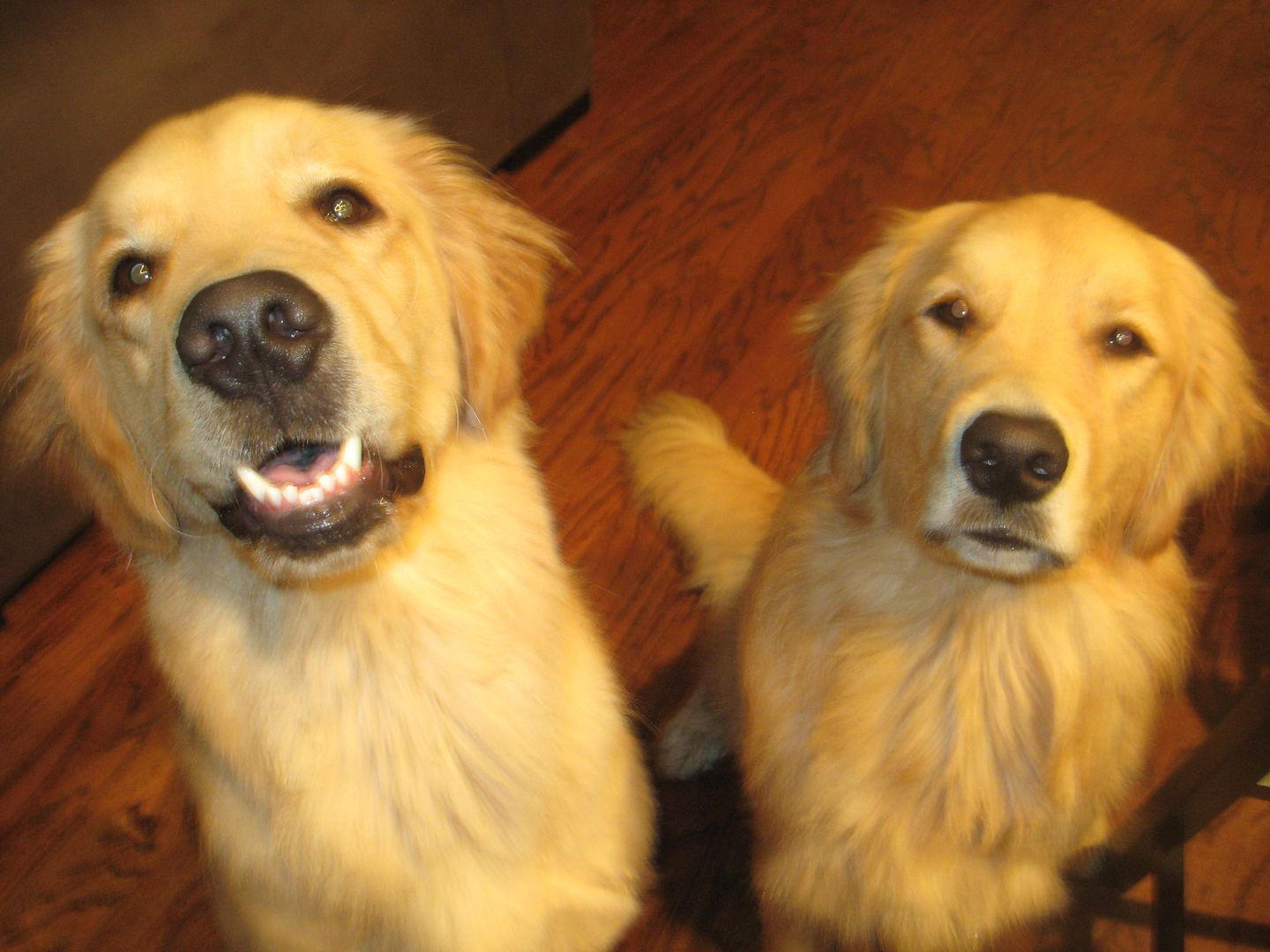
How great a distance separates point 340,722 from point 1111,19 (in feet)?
17.2

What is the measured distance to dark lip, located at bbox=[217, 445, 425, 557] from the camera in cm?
119

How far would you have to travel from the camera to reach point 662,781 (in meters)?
2.25

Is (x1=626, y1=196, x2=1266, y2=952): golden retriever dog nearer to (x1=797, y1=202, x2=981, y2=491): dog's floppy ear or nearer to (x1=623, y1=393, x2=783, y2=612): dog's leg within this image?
(x1=797, y1=202, x2=981, y2=491): dog's floppy ear

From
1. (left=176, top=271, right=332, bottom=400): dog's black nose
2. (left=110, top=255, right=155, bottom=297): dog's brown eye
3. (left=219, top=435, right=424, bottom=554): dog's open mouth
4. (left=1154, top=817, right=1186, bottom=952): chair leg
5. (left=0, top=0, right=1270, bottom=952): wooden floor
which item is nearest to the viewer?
(left=176, top=271, right=332, bottom=400): dog's black nose

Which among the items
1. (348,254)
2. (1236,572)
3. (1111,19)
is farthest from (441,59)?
(1111,19)

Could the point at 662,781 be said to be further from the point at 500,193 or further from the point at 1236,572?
the point at 1236,572

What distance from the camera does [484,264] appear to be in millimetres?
1543

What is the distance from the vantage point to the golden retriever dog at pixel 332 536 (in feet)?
3.92

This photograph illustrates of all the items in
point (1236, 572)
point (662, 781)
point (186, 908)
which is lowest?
point (186, 908)

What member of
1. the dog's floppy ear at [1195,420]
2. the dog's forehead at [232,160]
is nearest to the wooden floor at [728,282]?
the dog's floppy ear at [1195,420]

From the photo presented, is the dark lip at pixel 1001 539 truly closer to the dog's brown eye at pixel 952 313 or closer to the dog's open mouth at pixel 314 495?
the dog's brown eye at pixel 952 313

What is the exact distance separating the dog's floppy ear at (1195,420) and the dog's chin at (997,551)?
0.93 ft

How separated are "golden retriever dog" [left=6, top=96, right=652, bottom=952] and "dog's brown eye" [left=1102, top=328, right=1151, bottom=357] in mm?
931

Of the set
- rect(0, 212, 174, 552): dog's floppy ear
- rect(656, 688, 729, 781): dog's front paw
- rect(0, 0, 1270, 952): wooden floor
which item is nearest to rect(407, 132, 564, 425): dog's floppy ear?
rect(0, 212, 174, 552): dog's floppy ear
